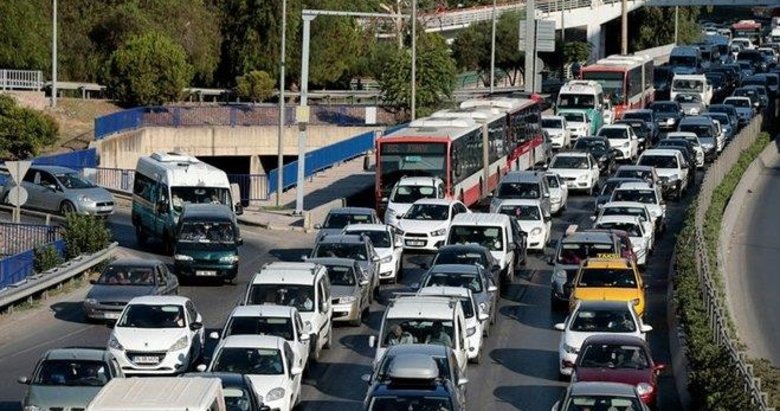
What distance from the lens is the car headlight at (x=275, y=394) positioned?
2816 cm

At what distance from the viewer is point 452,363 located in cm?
2791

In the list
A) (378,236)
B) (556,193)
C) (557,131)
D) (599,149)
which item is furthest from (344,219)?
(557,131)

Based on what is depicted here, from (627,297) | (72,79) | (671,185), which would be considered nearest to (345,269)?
(627,297)

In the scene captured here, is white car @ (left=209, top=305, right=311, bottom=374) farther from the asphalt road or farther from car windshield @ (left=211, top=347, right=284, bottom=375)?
car windshield @ (left=211, top=347, right=284, bottom=375)

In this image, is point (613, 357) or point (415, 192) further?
point (415, 192)

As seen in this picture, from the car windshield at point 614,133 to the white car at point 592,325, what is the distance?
36.5 meters

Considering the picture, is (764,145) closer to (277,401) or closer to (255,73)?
(255,73)

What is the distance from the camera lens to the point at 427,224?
47562mm

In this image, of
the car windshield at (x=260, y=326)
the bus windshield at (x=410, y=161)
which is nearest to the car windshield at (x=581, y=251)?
the car windshield at (x=260, y=326)

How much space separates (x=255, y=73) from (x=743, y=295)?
44520mm

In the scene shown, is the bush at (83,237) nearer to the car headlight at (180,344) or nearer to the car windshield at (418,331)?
the car headlight at (180,344)

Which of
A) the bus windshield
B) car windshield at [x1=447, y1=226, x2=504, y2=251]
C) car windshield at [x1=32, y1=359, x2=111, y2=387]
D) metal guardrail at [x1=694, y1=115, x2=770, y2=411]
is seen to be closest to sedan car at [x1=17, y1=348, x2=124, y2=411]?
car windshield at [x1=32, y1=359, x2=111, y2=387]

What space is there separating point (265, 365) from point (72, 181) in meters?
27.8

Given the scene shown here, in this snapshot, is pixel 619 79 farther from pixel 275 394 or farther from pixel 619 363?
pixel 275 394
